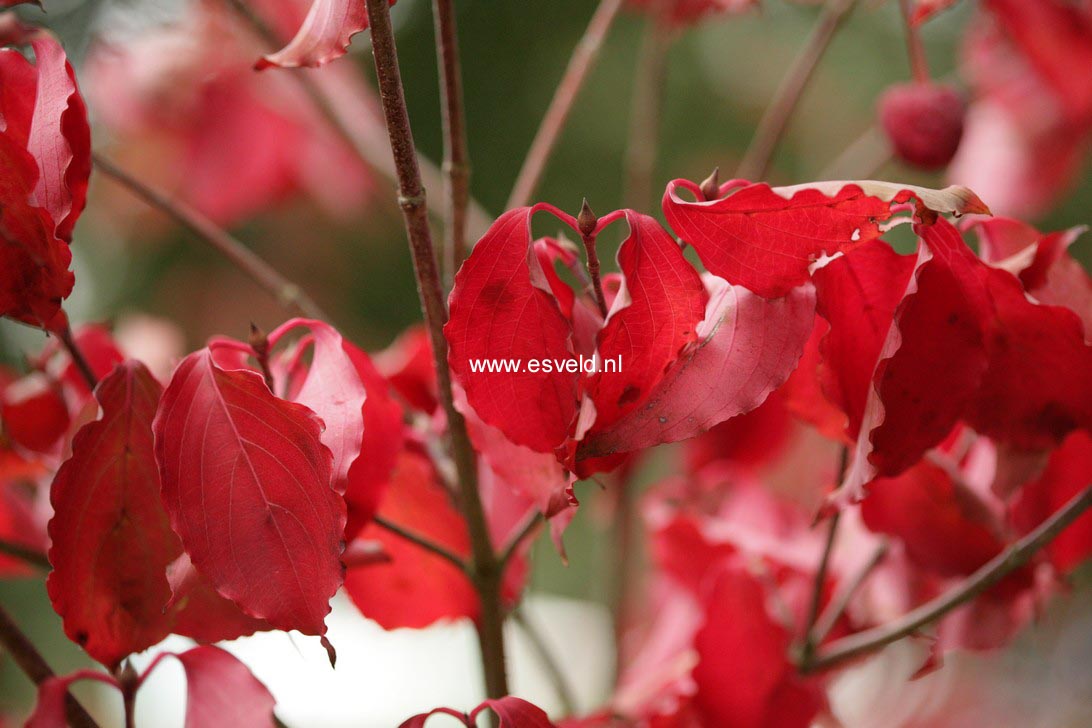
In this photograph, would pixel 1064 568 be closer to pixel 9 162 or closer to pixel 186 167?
pixel 9 162

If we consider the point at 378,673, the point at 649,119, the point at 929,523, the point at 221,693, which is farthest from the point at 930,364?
the point at 378,673

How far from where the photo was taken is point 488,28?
71.2 inches

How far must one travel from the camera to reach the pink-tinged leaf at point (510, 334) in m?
0.25

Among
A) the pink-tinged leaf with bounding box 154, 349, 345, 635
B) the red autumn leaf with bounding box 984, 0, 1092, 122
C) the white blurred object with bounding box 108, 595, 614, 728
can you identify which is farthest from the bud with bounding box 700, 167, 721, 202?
the white blurred object with bounding box 108, 595, 614, 728

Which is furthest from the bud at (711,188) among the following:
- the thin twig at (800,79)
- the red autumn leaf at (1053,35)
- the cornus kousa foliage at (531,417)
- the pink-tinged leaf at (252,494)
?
the red autumn leaf at (1053,35)

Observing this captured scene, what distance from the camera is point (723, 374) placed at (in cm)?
25

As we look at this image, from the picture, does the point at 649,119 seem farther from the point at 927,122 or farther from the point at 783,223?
the point at 783,223

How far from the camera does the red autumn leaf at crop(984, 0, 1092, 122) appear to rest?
53cm

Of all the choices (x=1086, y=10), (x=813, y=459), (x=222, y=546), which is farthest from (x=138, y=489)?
(x=813, y=459)

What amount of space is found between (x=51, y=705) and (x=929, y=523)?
315 mm

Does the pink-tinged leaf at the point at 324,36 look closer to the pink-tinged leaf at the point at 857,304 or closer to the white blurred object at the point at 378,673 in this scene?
the pink-tinged leaf at the point at 857,304

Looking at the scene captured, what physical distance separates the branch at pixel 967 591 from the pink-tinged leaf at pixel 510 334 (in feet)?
0.57

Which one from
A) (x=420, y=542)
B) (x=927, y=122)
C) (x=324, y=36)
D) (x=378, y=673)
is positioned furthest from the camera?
(x=378, y=673)

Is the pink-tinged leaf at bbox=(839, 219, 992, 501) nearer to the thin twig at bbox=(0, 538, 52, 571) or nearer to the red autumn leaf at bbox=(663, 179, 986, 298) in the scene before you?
the red autumn leaf at bbox=(663, 179, 986, 298)
